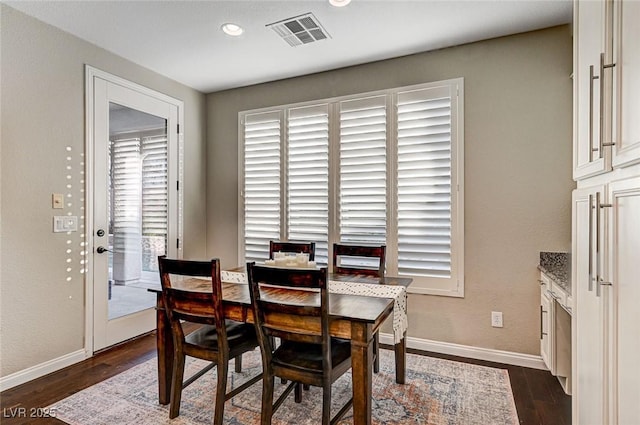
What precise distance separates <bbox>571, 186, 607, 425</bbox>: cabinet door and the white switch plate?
3492 mm

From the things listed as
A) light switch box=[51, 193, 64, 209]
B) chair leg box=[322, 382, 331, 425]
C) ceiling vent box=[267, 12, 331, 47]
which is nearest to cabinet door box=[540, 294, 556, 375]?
chair leg box=[322, 382, 331, 425]

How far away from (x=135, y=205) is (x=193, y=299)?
202 centimetres

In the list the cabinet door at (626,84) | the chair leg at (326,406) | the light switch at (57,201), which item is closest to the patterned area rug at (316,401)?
the chair leg at (326,406)

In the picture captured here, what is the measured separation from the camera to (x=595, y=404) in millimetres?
1336

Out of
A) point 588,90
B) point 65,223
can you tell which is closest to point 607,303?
point 588,90

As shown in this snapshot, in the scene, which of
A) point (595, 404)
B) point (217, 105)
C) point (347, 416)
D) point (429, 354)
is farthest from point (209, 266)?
point (217, 105)

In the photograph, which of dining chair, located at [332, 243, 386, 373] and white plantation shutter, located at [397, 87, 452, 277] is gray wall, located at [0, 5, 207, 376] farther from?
white plantation shutter, located at [397, 87, 452, 277]

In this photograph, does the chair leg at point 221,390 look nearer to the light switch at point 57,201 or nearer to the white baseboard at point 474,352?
the white baseboard at point 474,352

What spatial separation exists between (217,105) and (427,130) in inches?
101

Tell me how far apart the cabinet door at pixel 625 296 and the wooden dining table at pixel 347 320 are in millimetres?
943

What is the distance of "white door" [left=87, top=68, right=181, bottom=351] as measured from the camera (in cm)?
321

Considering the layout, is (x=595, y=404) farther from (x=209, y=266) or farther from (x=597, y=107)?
(x=209, y=266)

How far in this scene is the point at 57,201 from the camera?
2.87 metres

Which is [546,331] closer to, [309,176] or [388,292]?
[388,292]
